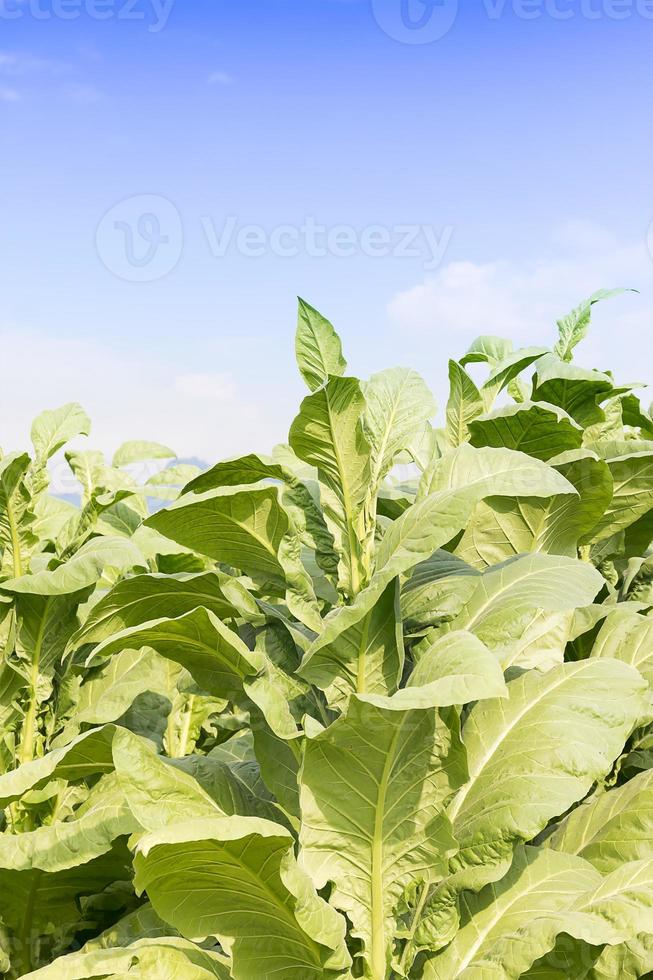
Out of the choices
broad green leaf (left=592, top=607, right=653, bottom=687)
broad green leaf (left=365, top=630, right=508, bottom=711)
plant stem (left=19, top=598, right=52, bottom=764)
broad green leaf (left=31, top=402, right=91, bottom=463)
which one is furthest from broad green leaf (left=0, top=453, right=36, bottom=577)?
broad green leaf (left=592, top=607, right=653, bottom=687)

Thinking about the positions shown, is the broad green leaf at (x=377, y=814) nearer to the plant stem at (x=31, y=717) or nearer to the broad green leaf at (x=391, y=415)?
the broad green leaf at (x=391, y=415)

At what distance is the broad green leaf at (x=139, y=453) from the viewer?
4.60 meters

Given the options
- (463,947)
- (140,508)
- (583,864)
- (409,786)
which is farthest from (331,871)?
(140,508)

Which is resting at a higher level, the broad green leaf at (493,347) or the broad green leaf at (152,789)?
the broad green leaf at (493,347)

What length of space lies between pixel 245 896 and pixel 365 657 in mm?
566

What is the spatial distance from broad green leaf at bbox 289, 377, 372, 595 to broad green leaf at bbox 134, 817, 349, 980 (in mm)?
598

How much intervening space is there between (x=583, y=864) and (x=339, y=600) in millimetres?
889

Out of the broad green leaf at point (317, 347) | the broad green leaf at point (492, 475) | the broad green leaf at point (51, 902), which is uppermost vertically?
the broad green leaf at point (317, 347)

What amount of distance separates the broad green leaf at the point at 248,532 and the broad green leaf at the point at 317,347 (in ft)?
1.03

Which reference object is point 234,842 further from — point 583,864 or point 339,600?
point 583,864

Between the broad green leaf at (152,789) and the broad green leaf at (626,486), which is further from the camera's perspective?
the broad green leaf at (626,486)

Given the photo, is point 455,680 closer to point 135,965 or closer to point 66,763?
point 135,965

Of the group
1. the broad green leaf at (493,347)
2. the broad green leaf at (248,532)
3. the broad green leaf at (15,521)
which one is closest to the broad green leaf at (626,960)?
the broad green leaf at (248,532)

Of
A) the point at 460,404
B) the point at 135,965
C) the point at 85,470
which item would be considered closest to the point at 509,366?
the point at 460,404
